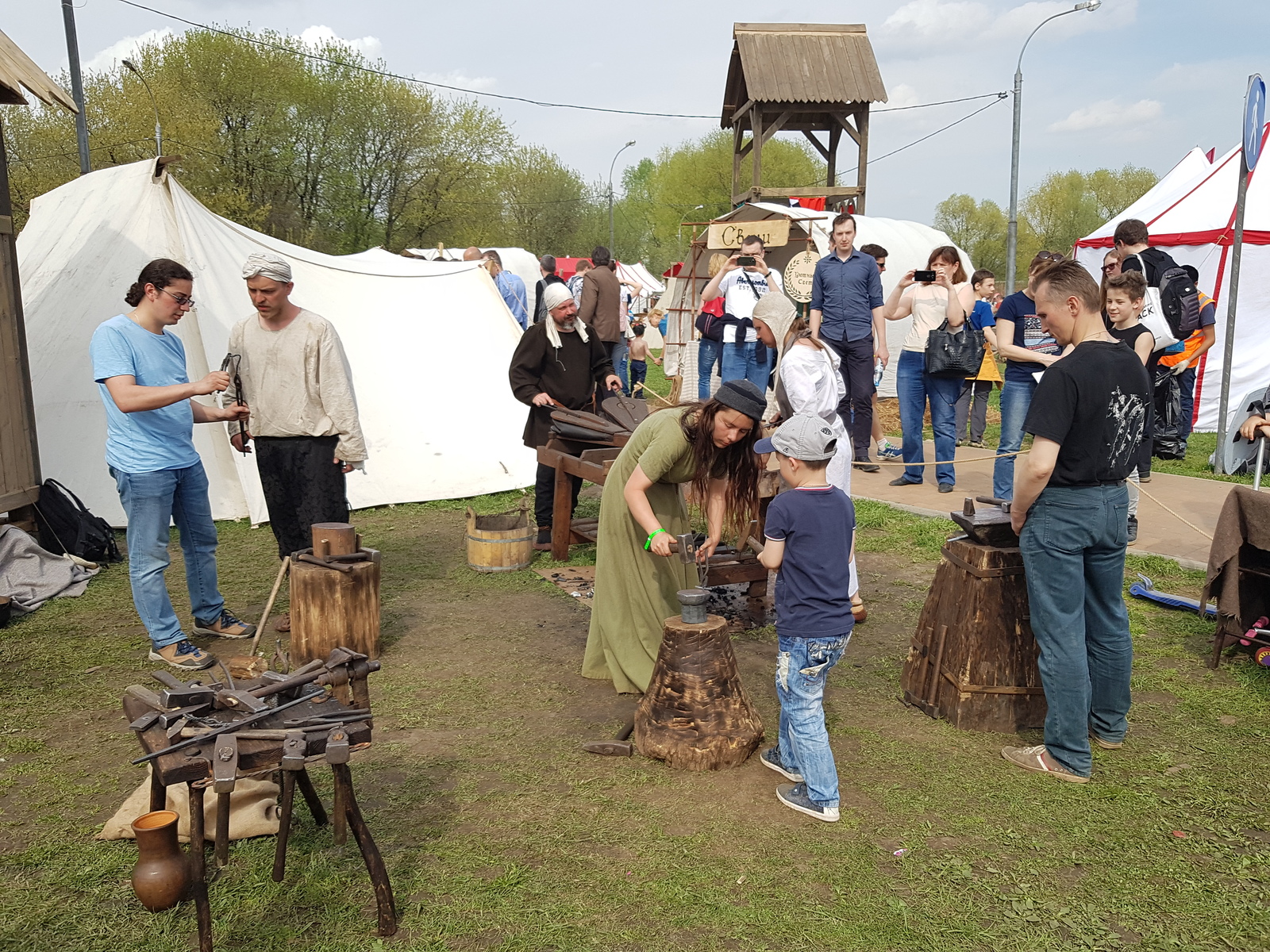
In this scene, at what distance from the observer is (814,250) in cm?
1280

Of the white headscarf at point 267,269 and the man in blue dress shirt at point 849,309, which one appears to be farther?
the man in blue dress shirt at point 849,309

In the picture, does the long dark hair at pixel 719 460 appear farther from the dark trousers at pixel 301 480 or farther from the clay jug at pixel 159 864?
the clay jug at pixel 159 864

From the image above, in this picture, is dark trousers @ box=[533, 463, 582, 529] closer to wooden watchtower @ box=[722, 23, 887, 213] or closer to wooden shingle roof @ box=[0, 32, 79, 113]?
wooden shingle roof @ box=[0, 32, 79, 113]

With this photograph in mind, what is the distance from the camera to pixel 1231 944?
2.69m

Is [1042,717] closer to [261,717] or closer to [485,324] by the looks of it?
[261,717]

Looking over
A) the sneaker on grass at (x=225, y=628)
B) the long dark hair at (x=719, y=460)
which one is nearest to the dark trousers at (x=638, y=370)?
the sneaker on grass at (x=225, y=628)

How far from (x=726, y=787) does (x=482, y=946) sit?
1.22 m

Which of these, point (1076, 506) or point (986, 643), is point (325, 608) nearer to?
point (986, 643)

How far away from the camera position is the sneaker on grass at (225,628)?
5.19 meters

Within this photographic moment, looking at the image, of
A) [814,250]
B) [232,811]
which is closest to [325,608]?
[232,811]

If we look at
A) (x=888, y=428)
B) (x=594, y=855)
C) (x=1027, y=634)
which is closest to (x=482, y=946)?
(x=594, y=855)

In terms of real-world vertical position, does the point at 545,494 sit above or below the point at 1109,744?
above

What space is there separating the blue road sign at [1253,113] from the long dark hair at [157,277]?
26.5 feet

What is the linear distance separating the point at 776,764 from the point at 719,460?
1280mm
